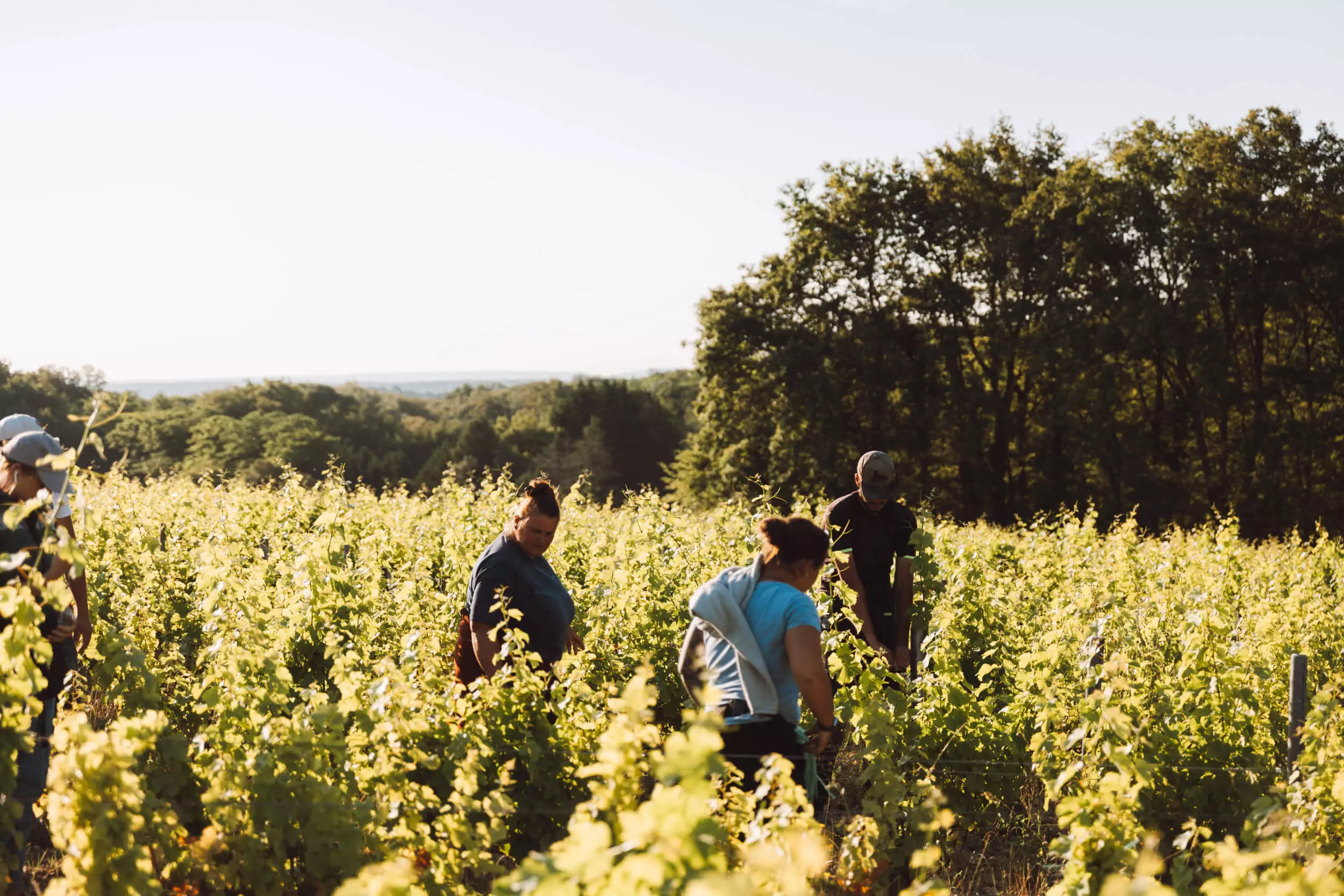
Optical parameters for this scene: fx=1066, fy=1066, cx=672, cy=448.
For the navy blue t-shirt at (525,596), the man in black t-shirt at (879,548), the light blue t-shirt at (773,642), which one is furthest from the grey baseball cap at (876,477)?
the light blue t-shirt at (773,642)

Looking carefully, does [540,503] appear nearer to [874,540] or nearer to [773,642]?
[773,642]

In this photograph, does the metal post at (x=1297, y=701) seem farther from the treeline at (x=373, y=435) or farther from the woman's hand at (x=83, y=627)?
the treeline at (x=373, y=435)

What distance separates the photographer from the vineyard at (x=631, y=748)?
8.63 ft

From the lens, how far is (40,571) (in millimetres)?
3215

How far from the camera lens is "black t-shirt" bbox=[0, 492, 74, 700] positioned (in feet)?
10.8

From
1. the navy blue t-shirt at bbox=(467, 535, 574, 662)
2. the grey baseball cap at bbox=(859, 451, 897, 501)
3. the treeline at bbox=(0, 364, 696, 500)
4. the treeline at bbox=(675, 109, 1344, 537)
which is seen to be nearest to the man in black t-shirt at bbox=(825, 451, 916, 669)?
the grey baseball cap at bbox=(859, 451, 897, 501)

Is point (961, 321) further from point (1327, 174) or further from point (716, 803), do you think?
point (716, 803)

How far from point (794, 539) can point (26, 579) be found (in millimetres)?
2327

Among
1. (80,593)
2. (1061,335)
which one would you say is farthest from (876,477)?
(1061,335)

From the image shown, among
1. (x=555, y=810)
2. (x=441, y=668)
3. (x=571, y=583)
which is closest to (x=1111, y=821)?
(x=555, y=810)

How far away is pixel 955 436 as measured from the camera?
77.7 feet

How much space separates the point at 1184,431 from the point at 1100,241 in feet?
14.6

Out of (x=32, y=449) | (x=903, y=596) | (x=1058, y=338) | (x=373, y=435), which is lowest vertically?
(x=373, y=435)

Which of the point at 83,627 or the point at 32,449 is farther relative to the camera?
the point at 83,627
